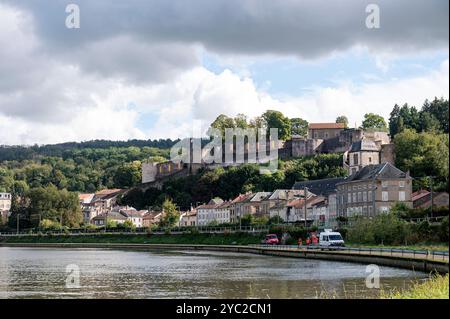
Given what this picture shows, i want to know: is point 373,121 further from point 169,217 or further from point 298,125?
point 169,217

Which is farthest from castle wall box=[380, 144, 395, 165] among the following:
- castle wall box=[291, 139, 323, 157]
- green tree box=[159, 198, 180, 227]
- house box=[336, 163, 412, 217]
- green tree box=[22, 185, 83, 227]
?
green tree box=[22, 185, 83, 227]

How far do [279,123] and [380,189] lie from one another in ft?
289

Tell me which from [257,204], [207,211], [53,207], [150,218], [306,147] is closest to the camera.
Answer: [257,204]

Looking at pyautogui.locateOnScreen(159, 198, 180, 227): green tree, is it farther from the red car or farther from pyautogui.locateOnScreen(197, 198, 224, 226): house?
the red car

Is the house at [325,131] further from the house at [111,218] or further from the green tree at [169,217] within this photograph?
the green tree at [169,217]

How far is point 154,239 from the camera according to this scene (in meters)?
110

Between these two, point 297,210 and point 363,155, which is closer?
point 297,210

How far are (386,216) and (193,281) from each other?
93.3 ft

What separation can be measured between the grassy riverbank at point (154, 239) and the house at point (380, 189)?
47.2 feet

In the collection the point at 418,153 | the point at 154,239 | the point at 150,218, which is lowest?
the point at 154,239

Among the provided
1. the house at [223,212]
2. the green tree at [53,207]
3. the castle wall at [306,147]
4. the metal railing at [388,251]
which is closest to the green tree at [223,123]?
the castle wall at [306,147]

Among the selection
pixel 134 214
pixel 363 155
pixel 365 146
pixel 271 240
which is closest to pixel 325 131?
pixel 365 146
